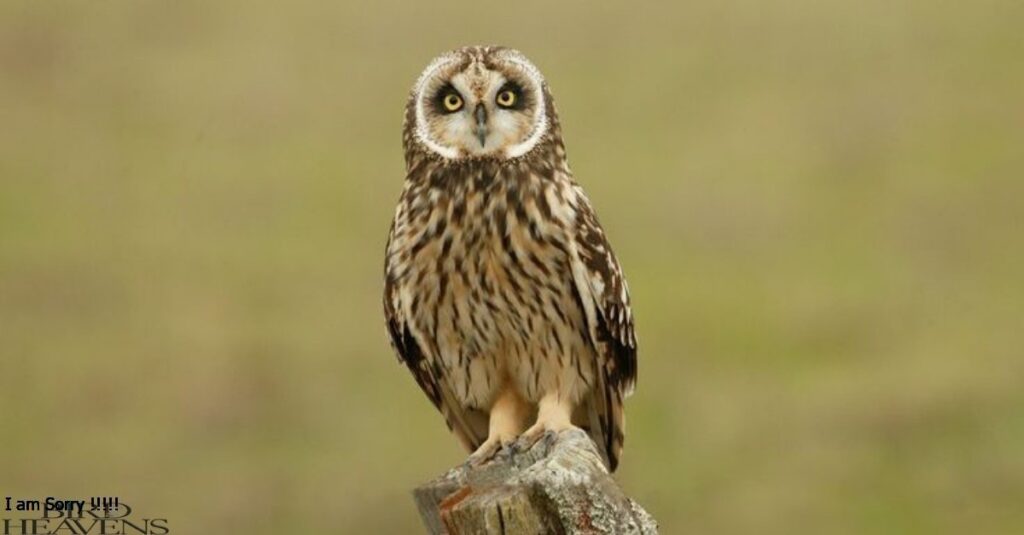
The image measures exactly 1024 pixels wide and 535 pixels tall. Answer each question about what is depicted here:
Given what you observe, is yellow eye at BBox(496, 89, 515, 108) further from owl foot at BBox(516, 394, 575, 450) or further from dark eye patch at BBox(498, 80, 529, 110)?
owl foot at BBox(516, 394, 575, 450)

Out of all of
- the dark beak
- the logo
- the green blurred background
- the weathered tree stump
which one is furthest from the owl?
the green blurred background

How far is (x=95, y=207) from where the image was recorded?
16766 millimetres

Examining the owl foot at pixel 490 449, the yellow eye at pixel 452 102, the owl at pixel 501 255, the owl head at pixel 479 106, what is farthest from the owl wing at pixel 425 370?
the yellow eye at pixel 452 102

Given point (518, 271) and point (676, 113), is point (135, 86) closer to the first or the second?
point (676, 113)

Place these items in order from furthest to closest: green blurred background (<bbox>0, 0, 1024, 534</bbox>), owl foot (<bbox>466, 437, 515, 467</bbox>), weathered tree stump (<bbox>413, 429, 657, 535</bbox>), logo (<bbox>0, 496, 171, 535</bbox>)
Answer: green blurred background (<bbox>0, 0, 1024, 534</bbox>)
logo (<bbox>0, 496, 171, 535</bbox>)
owl foot (<bbox>466, 437, 515, 467</bbox>)
weathered tree stump (<bbox>413, 429, 657, 535</bbox>)

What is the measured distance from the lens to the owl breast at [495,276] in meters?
6.93

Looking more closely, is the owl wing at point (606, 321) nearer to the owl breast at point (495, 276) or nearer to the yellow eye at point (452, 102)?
the owl breast at point (495, 276)

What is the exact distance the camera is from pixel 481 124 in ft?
22.6

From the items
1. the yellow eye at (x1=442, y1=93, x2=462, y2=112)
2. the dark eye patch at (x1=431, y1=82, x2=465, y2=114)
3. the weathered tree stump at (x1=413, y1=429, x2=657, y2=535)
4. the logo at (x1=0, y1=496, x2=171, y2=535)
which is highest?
the logo at (x1=0, y1=496, x2=171, y2=535)

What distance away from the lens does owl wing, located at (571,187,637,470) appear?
6980mm

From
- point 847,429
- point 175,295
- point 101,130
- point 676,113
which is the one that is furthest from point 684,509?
point 101,130

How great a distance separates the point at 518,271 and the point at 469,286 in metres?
0.15

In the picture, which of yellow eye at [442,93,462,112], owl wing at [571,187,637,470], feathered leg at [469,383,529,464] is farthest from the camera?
feathered leg at [469,383,529,464]

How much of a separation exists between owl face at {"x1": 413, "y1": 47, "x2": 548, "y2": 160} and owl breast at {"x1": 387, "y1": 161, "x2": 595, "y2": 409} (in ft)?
0.31
